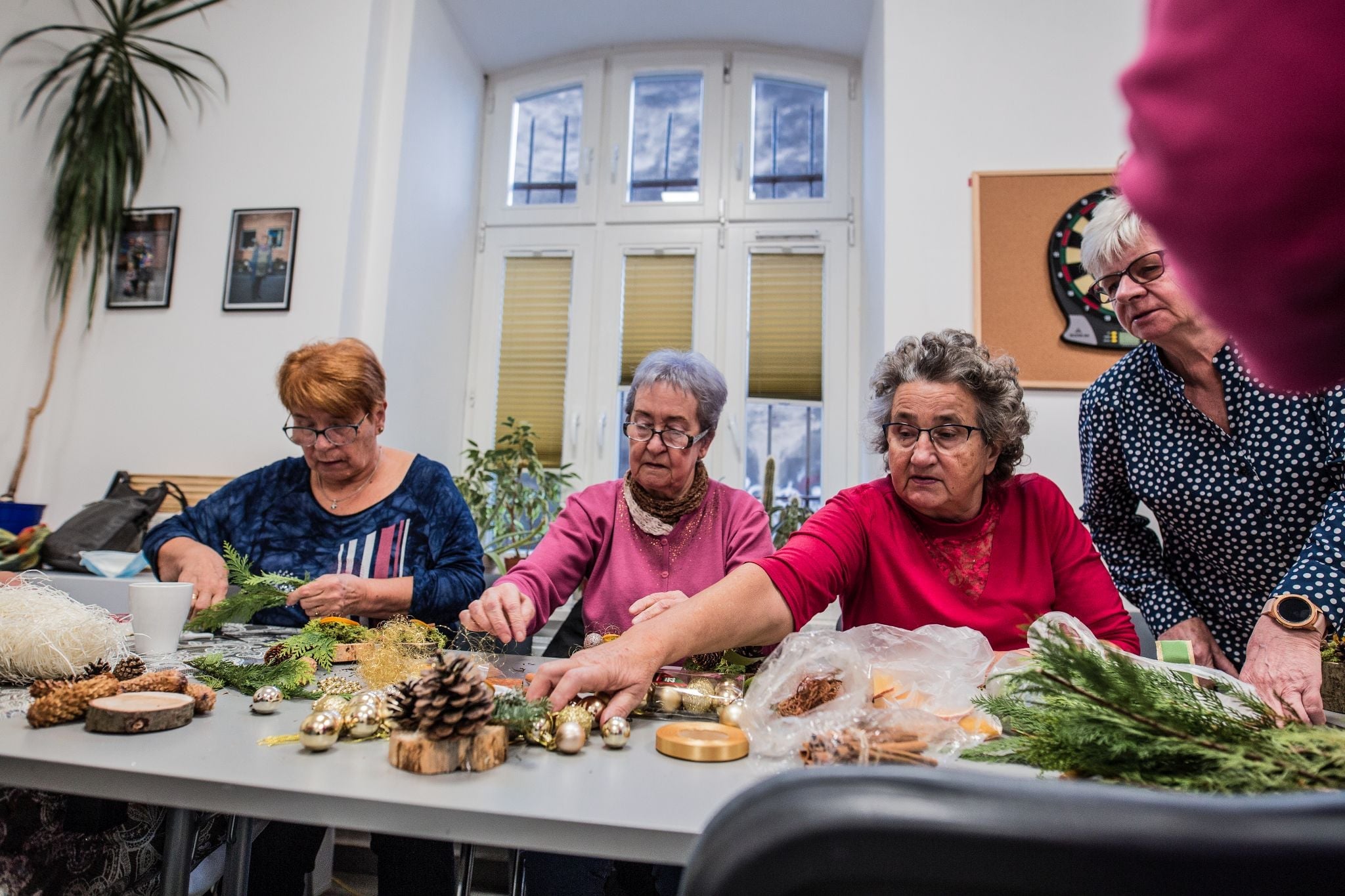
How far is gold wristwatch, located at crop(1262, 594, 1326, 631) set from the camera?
3.99 feet

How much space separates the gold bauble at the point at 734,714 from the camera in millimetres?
951

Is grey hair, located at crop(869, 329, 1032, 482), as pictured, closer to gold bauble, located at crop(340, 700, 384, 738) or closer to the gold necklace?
gold bauble, located at crop(340, 700, 384, 738)

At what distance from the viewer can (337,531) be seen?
6.36 feet

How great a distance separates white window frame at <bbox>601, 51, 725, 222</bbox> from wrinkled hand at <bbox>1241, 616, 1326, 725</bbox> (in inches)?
125

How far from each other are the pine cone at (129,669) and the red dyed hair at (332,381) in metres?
0.96

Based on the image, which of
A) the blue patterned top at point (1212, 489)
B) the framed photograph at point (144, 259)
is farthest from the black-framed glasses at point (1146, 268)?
the framed photograph at point (144, 259)

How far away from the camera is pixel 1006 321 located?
9.35ft

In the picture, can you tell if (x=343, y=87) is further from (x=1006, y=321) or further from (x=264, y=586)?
(x=1006, y=321)

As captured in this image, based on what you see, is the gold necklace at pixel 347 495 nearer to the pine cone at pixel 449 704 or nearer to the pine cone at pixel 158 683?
the pine cone at pixel 158 683

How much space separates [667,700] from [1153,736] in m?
0.57

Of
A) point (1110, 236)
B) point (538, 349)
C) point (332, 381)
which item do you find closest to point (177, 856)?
point (332, 381)

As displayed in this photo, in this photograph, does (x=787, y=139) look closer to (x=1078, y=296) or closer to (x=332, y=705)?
(x=1078, y=296)

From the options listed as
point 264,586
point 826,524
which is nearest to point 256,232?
point 264,586

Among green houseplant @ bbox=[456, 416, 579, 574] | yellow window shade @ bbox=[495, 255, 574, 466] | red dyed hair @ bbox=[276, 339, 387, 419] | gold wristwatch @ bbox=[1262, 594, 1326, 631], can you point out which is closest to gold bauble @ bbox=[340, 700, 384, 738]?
red dyed hair @ bbox=[276, 339, 387, 419]
